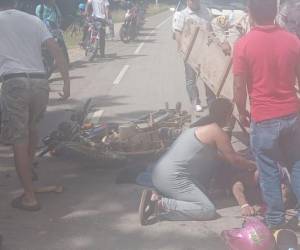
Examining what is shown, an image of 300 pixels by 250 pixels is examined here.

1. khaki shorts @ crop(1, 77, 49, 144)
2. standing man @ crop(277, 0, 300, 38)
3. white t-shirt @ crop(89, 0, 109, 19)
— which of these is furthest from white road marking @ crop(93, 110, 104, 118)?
white t-shirt @ crop(89, 0, 109, 19)

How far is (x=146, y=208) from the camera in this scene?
5.24 metres

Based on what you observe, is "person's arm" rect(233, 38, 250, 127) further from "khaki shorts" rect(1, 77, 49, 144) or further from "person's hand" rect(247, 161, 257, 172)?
"khaki shorts" rect(1, 77, 49, 144)

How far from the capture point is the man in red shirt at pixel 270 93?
177 inches

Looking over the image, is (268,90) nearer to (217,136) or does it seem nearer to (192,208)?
(217,136)

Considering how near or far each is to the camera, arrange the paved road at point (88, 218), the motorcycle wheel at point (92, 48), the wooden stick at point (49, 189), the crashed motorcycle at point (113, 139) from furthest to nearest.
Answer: the motorcycle wheel at point (92, 48) → the crashed motorcycle at point (113, 139) → the wooden stick at point (49, 189) → the paved road at point (88, 218)

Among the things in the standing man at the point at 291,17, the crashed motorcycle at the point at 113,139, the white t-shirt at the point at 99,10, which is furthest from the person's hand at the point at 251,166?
the white t-shirt at the point at 99,10

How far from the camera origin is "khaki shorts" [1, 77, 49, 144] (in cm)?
525

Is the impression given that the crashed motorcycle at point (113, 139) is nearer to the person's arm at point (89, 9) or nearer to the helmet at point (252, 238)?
the helmet at point (252, 238)

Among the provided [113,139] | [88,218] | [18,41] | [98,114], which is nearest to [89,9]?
[98,114]

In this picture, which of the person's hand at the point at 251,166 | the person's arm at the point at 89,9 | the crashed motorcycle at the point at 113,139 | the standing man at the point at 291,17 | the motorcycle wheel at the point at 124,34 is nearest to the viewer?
the person's hand at the point at 251,166

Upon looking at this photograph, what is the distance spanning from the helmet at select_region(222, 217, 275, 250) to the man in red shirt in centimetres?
41

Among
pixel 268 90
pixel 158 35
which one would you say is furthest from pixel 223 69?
pixel 158 35

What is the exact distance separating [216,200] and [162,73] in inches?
338

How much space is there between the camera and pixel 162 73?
46.3 feet
